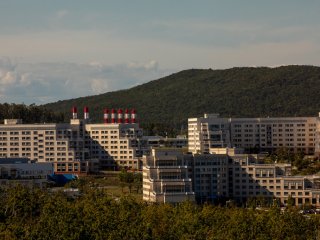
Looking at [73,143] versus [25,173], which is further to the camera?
[73,143]

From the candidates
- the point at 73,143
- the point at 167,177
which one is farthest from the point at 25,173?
the point at 73,143

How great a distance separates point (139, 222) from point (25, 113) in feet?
221

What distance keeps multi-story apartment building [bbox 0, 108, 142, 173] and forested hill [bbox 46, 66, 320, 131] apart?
53.7 m

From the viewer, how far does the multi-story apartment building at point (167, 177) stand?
249 ft

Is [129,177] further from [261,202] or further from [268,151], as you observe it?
[268,151]

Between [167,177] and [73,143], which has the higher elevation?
[73,143]

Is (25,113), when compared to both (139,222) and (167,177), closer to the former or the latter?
(167,177)

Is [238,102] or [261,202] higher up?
[238,102]

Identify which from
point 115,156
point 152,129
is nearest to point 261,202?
point 115,156

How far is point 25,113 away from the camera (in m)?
124

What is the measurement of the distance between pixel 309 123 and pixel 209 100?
69.5m

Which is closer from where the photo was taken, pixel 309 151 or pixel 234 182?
pixel 234 182

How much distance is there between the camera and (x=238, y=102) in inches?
6929

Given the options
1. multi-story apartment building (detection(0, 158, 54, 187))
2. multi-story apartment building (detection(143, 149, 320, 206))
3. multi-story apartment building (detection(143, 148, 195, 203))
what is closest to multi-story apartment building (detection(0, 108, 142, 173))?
multi-story apartment building (detection(0, 158, 54, 187))
